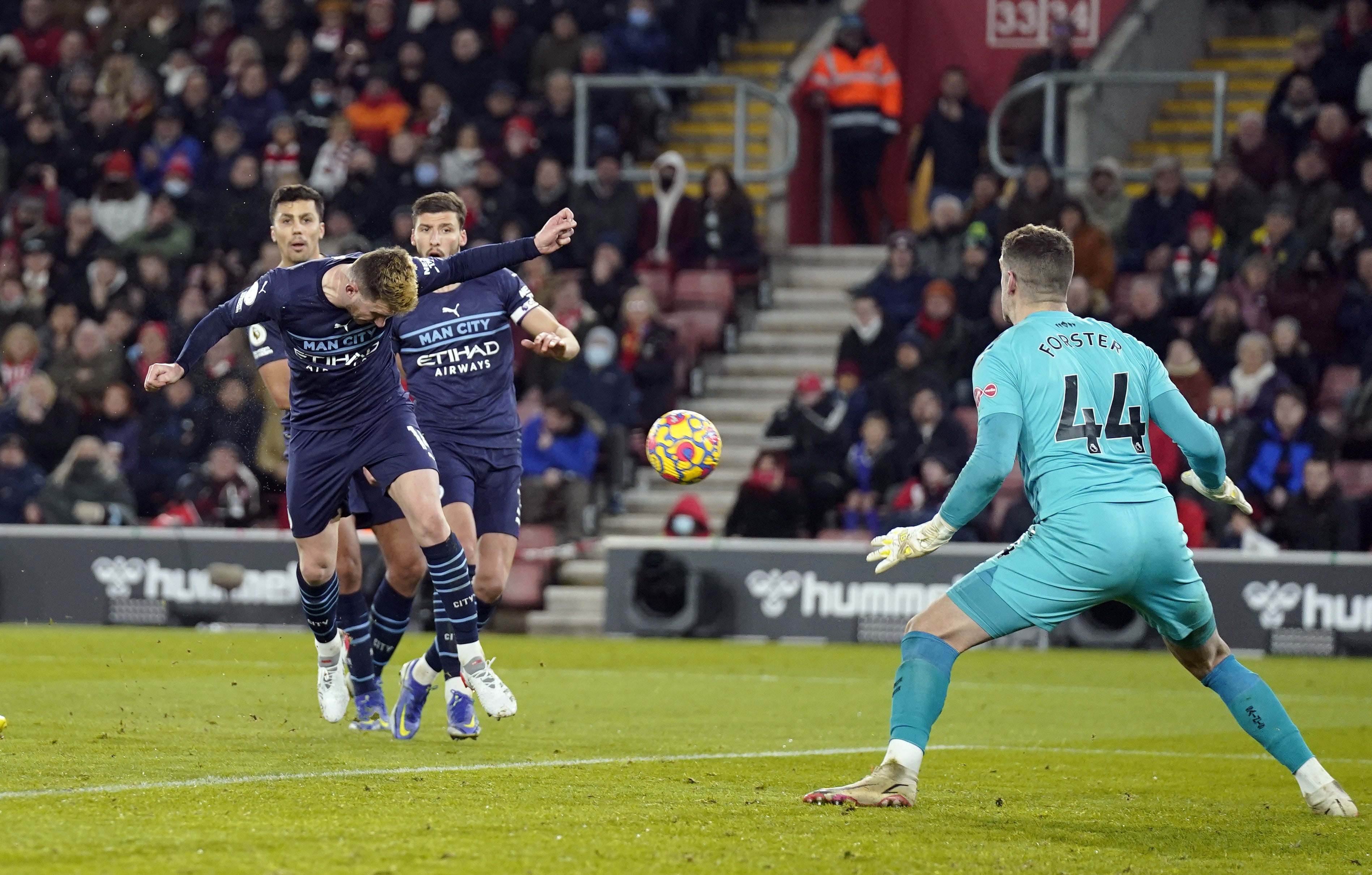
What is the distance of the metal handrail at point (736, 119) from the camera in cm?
2075

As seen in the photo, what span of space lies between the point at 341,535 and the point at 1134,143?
14295mm

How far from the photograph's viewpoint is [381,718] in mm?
9383

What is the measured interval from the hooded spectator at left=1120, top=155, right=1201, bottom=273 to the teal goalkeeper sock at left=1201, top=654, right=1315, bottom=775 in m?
11.6

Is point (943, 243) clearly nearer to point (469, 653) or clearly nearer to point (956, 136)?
point (956, 136)

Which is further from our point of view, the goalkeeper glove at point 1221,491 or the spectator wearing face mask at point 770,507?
the spectator wearing face mask at point 770,507

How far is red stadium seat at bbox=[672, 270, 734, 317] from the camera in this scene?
20297 millimetres

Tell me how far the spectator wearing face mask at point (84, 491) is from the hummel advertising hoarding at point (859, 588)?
4.91 m

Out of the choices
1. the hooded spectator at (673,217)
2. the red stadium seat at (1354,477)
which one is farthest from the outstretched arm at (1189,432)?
the hooded spectator at (673,217)

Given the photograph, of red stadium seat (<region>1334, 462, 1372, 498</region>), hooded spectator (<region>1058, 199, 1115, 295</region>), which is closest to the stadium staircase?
hooded spectator (<region>1058, 199, 1115, 295</region>)

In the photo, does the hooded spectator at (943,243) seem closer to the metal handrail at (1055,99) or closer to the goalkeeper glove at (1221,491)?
the metal handrail at (1055,99)

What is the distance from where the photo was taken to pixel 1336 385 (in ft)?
56.5

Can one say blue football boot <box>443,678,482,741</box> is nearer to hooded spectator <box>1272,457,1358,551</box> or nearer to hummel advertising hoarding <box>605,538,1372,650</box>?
hummel advertising hoarding <box>605,538,1372,650</box>

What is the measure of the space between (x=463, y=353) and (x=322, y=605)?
1.41 meters

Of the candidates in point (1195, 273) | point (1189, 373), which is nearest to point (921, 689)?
point (1189, 373)
